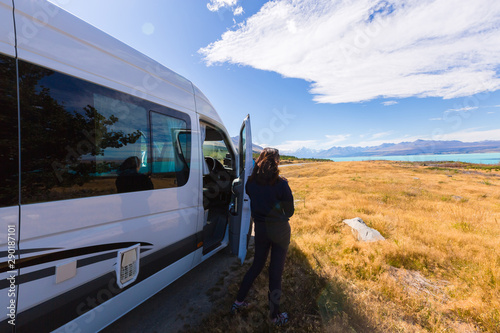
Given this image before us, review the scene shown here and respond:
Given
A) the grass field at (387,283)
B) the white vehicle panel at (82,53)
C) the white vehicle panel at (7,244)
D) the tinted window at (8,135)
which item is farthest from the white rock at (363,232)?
the tinted window at (8,135)

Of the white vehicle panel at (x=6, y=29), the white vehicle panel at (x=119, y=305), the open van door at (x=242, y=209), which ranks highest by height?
the white vehicle panel at (x=6, y=29)

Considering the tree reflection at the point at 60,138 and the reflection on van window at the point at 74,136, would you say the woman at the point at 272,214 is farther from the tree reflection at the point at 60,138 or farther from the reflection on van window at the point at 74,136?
the tree reflection at the point at 60,138

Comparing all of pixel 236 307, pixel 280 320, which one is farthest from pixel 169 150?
pixel 280 320

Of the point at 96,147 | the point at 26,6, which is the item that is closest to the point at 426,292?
the point at 96,147

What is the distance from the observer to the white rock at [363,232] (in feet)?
16.2

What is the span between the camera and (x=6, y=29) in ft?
4.34

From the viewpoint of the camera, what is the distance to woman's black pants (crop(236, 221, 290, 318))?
2.46m

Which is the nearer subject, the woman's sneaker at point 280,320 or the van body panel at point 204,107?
the woman's sneaker at point 280,320

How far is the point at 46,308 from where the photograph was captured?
59.4 inches

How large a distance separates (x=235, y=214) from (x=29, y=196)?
2.47 meters

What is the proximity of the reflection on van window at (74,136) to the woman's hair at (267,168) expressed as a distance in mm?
1247

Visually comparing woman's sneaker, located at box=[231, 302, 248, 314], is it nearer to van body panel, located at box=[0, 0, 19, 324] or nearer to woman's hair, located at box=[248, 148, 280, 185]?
woman's hair, located at box=[248, 148, 280, 185]

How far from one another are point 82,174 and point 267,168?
173 centimetres

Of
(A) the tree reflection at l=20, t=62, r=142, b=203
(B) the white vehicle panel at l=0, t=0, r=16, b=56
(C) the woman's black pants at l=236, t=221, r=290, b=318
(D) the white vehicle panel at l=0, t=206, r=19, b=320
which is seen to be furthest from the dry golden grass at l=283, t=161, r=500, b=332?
(B) the white vehicle panel at l=0, t=0, r=16, b=56
